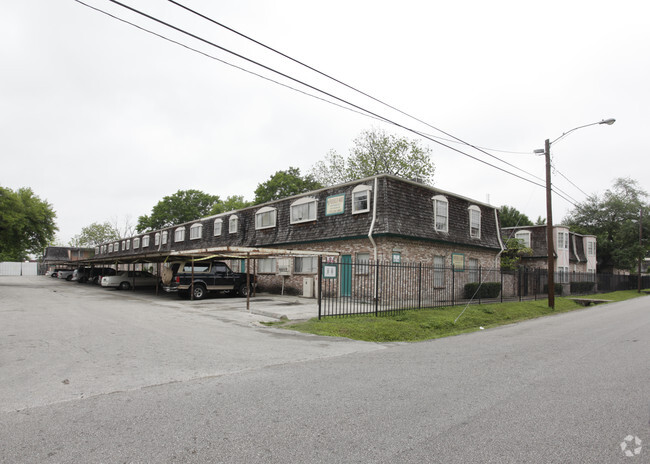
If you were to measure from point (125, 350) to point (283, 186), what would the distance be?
4758 centimetres

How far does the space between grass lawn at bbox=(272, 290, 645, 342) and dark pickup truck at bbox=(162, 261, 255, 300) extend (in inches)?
369

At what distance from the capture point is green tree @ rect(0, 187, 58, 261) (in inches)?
1251

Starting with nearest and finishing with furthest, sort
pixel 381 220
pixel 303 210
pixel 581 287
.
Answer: pixel 381 220 → pixel 303 210 → pixel 581 287

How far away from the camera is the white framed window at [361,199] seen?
63.1ft

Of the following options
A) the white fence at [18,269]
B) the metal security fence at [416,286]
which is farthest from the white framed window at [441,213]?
the white fence at [18,269]

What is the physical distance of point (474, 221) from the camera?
2373 centimetres

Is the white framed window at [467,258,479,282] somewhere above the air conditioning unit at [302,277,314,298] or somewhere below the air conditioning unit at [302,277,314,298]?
above

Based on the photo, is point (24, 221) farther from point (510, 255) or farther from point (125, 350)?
point (510, 255)

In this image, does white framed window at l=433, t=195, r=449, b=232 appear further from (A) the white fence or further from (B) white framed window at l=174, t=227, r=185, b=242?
(A) the white fence

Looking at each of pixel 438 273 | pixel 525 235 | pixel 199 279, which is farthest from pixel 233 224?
pixel 525 235

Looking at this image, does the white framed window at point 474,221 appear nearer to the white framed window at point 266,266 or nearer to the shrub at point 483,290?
the shrub at point 483,290

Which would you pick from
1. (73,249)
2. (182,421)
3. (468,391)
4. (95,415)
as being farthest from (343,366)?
(73,249)

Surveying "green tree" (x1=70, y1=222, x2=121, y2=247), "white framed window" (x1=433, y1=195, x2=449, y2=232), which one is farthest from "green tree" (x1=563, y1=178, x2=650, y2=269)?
"green tree" (x1=70, y1=222, x2=121, y2=247)

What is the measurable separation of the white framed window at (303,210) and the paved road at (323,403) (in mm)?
14278
